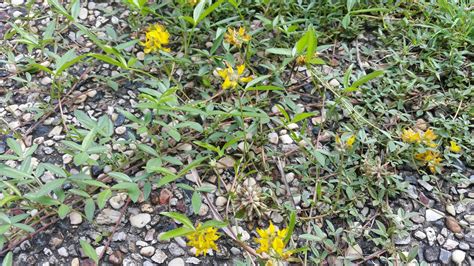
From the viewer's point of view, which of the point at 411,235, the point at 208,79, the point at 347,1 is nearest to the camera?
the point at 411,235

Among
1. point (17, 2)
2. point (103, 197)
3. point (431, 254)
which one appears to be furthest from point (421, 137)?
point (17, 2)

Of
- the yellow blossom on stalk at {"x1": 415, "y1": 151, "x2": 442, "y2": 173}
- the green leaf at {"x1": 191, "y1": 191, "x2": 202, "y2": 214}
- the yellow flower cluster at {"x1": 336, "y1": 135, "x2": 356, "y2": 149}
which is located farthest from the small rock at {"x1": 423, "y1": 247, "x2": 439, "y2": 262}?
the green leaf at {"x1": 191, "y1": 191, "x2": 202, "y2": 214}

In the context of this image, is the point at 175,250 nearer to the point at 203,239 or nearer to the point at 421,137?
the point at 203,239

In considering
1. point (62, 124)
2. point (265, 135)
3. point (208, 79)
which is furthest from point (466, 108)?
point (62, 124)

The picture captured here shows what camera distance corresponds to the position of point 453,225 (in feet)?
4.66

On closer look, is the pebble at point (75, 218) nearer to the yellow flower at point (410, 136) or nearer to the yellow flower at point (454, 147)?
the yellow flower at point (410, 136)

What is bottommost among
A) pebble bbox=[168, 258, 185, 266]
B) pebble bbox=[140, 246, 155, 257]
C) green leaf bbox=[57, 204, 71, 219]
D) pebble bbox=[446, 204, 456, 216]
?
pebble bbox=[446, 204, 456, 216]

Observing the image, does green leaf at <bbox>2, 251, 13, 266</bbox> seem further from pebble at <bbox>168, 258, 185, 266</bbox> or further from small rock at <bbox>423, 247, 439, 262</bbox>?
small rock at <bbox>423, 247, 439, 262</bbox>

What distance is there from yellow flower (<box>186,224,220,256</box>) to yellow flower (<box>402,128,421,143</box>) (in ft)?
2.12

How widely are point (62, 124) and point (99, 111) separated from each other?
0.39ft

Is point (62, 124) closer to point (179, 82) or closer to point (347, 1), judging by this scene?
point (179, 82)

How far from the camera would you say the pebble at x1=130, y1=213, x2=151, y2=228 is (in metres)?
1.39

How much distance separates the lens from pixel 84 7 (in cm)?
197

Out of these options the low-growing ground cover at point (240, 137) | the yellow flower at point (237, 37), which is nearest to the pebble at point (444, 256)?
the low-growing ground cover at point (240, 137)
